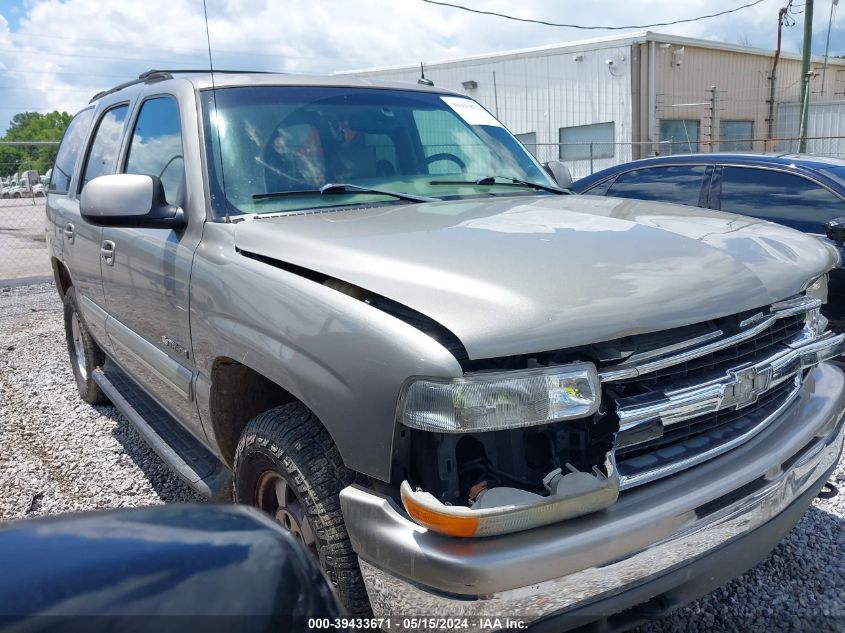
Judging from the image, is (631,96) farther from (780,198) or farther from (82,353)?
(82,353)

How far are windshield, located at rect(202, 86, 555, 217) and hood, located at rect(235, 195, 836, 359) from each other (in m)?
0.23

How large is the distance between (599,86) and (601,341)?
19.8 metres

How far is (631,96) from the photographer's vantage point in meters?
19.5

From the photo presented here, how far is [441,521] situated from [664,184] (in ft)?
17.4

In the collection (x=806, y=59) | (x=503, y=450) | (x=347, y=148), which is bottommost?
(x=503, y=450)

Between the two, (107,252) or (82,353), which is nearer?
(107,252)

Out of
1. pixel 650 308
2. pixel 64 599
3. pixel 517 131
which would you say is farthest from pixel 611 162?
pixel 64 599

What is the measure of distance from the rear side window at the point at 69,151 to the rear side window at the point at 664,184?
4.39 m

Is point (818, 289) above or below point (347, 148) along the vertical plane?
below

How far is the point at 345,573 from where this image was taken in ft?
6.61

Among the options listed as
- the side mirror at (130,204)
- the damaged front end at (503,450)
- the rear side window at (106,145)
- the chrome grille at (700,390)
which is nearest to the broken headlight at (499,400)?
the damaged front end at (503,450)

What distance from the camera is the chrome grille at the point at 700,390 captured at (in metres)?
1.91

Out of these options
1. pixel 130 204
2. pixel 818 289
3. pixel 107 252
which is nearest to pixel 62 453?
pixel 107 252

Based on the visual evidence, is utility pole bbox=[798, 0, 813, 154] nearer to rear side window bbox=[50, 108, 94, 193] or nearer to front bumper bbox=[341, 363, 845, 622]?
rear side window bbox=[50, 108, 94, 193]
